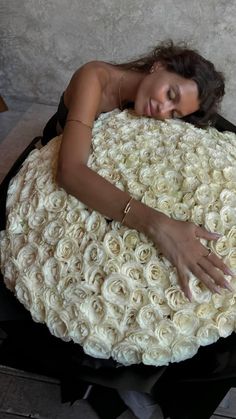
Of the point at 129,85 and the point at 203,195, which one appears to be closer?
the point at 203,195

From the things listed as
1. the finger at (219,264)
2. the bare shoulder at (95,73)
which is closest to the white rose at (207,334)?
the finger at (219,264)

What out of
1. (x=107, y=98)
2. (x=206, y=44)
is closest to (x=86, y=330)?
(x=107, y=98)

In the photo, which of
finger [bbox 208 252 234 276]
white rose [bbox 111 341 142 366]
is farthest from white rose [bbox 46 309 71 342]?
finger [bbox 208 252 234 276]

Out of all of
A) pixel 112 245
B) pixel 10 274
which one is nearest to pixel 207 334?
pixel 112 245

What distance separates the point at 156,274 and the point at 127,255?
2.7 inches

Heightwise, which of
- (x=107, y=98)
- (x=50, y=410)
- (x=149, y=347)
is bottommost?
(x=50, y=410)

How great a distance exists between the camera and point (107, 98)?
1.50 meters

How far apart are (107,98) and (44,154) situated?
403mm

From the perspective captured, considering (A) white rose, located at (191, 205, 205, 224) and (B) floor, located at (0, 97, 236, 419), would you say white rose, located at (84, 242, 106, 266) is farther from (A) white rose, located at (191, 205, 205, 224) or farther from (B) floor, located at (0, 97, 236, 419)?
(B) floor, located at (0, 97, 236, 419)

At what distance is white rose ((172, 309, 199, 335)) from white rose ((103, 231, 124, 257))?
0.55 ft

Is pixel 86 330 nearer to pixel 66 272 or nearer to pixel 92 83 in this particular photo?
pixel 66 272

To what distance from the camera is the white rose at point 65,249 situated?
3.02 feet

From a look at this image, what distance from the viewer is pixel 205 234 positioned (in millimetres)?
875

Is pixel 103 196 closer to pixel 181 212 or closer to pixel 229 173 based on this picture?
pixel 181 212
